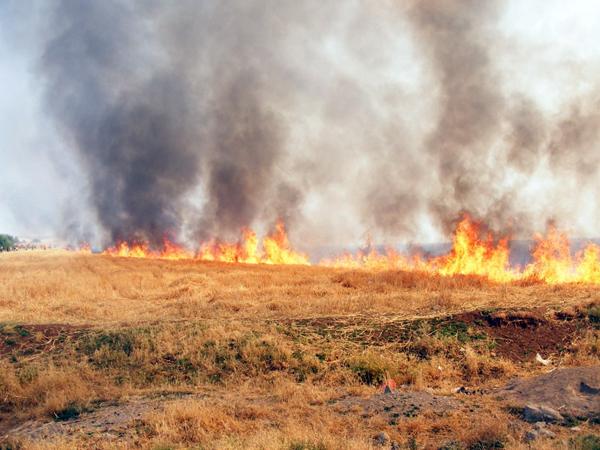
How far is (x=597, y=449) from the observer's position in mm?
6465

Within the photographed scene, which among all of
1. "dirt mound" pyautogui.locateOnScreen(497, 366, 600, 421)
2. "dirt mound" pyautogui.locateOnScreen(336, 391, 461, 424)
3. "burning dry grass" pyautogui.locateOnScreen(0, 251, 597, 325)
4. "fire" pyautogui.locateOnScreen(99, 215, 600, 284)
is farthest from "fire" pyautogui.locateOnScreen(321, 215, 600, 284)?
"dirt mound" pyautogui.locateOnScreen(336, 391, 461, 424)

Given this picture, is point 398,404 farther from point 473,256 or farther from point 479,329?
point 473,256

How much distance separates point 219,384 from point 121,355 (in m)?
3.09

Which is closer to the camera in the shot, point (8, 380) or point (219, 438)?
point (219, 438)

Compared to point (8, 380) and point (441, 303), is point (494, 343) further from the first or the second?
point (8, 380)

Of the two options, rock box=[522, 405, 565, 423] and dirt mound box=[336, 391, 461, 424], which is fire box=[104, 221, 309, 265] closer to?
dirt mound box=[336, 391, 461, 424]

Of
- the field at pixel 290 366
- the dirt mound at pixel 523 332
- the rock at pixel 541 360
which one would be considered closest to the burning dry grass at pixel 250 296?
the field at pixel 290 366

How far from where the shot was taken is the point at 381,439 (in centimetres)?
748

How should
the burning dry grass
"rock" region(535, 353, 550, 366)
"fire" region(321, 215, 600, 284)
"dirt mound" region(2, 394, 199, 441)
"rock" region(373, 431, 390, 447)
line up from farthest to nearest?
"fire" region(321, 215, 600, 284), the burning dry grass, "rock" region(535, 353, 550, 366), "dirt mound" region(2, 394, 199, 441), "rock" region(373, 431, 390, 447)

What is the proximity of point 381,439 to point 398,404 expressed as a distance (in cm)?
171

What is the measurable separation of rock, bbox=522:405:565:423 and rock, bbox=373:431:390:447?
7.80 feet

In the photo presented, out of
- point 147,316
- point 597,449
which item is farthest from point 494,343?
point 147,316

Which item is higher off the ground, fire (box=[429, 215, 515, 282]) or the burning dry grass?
fire (box=[429, 215, 515, 282])

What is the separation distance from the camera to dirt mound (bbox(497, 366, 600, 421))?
8.23 m
